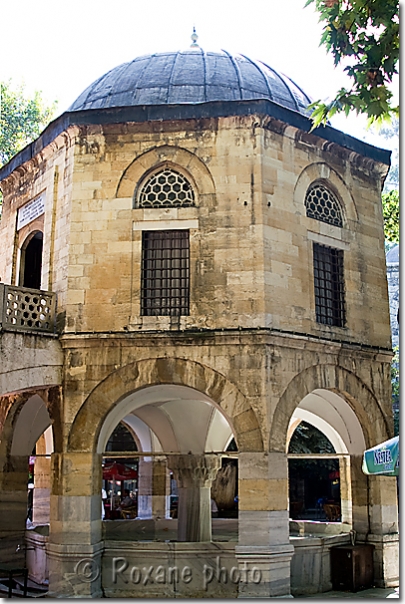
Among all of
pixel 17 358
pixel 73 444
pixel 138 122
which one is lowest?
pixel 73 444

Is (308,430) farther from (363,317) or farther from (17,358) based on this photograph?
(17,358)

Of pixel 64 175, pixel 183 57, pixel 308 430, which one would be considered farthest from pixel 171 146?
pixel 308 430

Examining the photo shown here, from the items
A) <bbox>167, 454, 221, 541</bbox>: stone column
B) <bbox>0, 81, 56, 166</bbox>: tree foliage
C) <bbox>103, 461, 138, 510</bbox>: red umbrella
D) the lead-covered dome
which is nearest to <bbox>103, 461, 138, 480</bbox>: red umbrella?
<bbox>103, 461, 138, 510</bbox>: red umbrella

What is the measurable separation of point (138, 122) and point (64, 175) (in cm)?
189

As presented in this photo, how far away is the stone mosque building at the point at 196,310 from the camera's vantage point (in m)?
12.0

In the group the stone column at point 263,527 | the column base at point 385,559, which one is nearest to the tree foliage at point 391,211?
the column base at point 385,559

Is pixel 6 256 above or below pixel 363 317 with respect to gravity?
above

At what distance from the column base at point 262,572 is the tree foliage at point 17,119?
18.3 meters

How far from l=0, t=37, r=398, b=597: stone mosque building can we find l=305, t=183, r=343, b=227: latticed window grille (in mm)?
35

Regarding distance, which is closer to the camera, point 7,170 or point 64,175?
point 64,175

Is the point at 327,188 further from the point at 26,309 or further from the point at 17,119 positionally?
the point at 17,119

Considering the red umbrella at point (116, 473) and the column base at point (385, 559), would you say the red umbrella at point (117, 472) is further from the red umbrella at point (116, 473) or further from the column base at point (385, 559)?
the column base at point (385, 559)

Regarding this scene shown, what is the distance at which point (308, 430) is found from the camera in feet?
80.8

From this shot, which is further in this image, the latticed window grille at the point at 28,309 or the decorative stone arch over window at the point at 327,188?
the decorative stone arch over window at the point at 327,188
